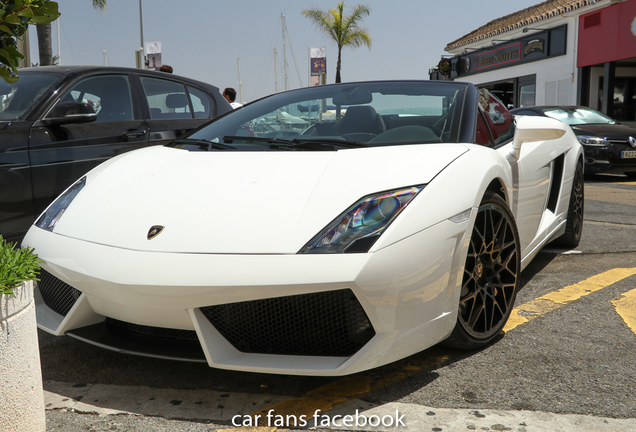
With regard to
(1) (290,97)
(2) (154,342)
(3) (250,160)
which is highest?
(1) (290,97)

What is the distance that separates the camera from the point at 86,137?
3.89 metres

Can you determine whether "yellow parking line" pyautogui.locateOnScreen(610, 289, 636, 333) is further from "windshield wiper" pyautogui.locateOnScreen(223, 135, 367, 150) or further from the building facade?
the building facade

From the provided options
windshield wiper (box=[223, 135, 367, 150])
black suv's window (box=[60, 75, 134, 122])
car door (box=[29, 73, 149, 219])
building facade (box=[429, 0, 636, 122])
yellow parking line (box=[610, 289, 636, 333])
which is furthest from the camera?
building facade (box=[429, 0, 636, 122])

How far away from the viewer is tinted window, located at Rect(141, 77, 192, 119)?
4.55 m

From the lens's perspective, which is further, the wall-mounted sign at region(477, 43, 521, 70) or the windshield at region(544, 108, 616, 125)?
the wall-mounted sign at region(477, 43, 521, 70)

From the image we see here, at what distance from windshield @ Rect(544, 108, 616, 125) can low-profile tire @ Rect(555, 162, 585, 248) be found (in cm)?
655

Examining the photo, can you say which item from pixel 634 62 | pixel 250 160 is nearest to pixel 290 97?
pixel 250 160

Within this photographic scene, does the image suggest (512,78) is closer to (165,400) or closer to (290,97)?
(290,97)

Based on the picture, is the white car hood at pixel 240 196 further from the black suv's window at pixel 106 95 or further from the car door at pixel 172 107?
the car door at pixel 172 107

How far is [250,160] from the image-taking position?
2432 millimetres

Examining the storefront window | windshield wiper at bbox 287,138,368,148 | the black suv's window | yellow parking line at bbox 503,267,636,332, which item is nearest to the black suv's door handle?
the black suv's window

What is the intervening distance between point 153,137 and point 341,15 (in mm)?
32609

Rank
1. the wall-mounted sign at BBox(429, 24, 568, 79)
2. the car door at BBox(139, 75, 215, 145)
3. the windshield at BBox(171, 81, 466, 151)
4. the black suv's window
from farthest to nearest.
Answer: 1. the wall-mounted sign at BBox(429, 24, 568, 79)
2. the car door at BBox(139, 75, 215, 145)
3. the black suv's window
4. the windshield at BBox(171, 81, 466, 151)

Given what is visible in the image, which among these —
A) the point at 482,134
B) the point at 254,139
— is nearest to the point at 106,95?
the point at 254,139
